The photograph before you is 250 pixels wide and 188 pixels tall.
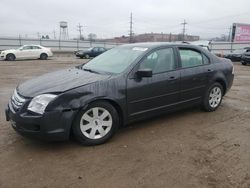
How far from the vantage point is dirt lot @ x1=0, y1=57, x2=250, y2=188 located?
130 inches

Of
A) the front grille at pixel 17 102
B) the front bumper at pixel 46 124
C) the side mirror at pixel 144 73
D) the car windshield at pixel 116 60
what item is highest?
the car windshield at pixel 116 60

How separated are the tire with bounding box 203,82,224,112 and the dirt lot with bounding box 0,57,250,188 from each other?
2.29 ft

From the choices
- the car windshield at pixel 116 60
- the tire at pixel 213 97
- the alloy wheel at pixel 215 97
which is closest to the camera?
the car windshield at pixel 116 60

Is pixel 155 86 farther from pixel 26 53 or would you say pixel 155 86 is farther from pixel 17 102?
pixel 26 53

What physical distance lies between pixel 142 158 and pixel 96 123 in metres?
0.91

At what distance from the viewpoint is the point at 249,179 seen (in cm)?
334

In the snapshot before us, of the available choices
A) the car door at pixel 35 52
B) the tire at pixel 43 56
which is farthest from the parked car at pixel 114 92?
the tire at pixel 43 56

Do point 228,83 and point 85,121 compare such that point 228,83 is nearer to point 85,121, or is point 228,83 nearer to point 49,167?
point 85,121

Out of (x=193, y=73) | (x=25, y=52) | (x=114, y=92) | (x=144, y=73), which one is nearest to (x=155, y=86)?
(x=144, y=73)

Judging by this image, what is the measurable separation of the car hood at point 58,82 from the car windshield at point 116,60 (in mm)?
316

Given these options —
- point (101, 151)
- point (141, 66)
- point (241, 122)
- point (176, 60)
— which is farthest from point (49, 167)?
point (241, 122)

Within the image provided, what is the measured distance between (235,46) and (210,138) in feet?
115

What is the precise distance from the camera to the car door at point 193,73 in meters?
5.45

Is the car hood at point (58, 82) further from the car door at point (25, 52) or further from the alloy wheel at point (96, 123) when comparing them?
the car door at point (25, 52)
